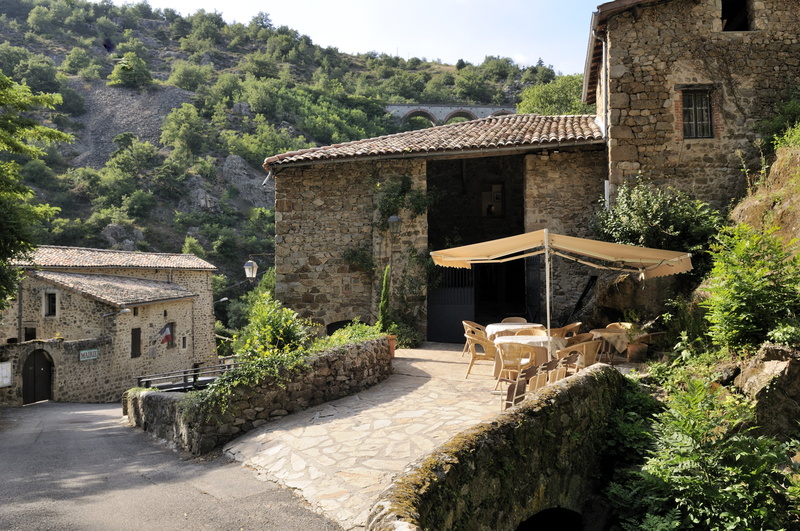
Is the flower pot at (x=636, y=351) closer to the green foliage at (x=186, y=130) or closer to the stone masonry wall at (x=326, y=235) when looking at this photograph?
the stone masonry wall at (x=326, y=235)

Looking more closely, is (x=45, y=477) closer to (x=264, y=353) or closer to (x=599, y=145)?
(x=264, y=353)

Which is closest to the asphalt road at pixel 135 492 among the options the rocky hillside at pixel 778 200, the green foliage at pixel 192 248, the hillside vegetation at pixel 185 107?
the rocky hillside at pixel 778 200

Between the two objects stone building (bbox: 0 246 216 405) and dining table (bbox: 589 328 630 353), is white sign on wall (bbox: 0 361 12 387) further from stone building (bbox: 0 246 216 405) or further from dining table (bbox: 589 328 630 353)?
dining table (bbox: 589 328 630 353)

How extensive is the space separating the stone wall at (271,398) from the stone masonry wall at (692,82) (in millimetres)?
→ 6458

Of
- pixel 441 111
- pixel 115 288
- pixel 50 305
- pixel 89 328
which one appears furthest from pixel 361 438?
pixel 441 111

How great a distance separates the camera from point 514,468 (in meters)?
4.39

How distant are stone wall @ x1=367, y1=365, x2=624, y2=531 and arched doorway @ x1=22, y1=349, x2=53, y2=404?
16.8 metres

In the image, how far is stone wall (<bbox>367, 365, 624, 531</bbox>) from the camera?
3256 mm

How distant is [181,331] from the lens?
2300cm

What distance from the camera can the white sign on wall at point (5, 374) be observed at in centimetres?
1541

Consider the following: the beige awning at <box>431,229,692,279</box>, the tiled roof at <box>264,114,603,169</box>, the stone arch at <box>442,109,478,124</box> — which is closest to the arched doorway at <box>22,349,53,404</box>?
the tiled roof at <box>264,114,603,169</box>

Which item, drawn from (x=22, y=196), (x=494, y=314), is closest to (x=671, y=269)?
(x=494, y=314)

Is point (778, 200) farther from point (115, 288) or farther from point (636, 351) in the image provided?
point (115, 288)

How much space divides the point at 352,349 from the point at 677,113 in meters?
8.09
